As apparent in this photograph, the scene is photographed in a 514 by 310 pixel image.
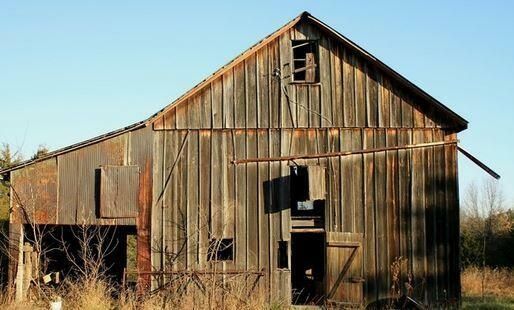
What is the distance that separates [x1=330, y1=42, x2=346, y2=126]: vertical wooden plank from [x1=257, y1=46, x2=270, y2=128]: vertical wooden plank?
1.92 meters

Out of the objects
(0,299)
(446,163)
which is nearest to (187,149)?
(0,299)

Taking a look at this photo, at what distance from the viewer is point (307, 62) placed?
18.5 m

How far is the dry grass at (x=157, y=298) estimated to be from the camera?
14648 mm

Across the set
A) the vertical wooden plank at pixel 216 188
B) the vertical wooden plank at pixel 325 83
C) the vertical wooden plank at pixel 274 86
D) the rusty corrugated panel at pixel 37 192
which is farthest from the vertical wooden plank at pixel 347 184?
the rusty corrugated panel at pixel 37 192

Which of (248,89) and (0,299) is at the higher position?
(248,89)

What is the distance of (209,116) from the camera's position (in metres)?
18.0

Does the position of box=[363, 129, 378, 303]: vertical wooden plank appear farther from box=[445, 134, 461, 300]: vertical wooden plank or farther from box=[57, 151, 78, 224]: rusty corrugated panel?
box=[57, 151, 78, 224]: rusty corrugated panel

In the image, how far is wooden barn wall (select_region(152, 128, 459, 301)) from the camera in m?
17.7

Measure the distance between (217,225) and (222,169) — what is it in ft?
5.36

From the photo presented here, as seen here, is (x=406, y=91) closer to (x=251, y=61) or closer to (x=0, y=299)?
(x=251, y=61)

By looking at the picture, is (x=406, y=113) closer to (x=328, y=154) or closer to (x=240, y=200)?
(x=328, y=154)

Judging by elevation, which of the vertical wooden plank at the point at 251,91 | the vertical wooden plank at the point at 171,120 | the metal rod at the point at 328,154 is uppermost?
the vertical wooden plank at the point at 251,91

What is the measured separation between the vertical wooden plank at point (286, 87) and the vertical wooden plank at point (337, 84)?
120cm

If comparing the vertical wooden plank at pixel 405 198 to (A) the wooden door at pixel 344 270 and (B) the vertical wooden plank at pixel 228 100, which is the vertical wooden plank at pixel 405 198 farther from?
(B) the vertical wooden plank at pixel 228 100
